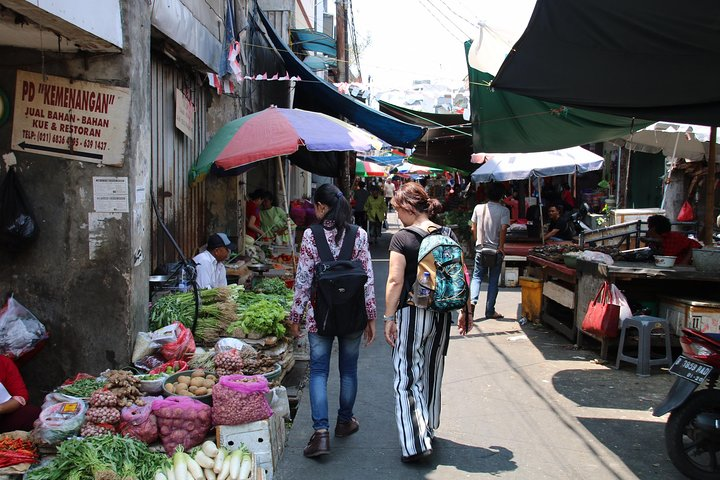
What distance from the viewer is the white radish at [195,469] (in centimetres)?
411

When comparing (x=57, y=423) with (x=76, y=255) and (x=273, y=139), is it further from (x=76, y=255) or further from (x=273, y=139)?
(x=273, y=139)

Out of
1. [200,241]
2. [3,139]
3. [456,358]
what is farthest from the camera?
[200,241]

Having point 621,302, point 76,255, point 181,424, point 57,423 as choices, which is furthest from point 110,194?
point 621,302

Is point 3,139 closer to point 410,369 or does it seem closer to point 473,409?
point 410,369

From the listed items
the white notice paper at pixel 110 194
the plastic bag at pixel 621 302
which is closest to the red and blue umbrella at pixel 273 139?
the white notice paper at pixel 110 194

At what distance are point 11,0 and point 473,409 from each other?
4850 millimetres

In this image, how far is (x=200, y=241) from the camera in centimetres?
1002

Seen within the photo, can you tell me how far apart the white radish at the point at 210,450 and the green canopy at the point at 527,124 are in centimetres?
581

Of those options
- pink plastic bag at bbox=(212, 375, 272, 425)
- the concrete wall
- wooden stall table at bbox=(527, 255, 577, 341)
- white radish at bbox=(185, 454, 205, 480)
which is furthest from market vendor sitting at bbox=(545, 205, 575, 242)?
white radish at bbox=(185, 454, 205, 480)

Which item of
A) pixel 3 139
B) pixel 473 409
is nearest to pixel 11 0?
pixel 3 139

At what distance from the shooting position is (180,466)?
4102 mm

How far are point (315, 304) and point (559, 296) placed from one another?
487cm

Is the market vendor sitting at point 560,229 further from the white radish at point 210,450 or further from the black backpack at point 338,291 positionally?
the white radish at point 210,450

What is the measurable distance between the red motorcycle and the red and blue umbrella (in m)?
4.75
